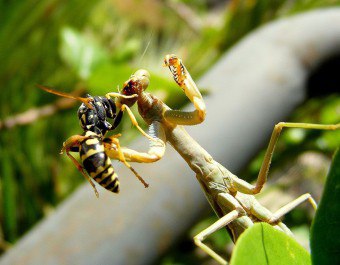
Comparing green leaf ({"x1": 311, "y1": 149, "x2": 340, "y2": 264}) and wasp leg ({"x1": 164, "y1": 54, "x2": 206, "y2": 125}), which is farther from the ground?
wasp leg ({"x1": 164, "y1": 54, "x2": 206, "y2": 125})

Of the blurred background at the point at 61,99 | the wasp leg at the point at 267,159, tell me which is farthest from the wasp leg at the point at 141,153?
the blurred background at the point at 61,99

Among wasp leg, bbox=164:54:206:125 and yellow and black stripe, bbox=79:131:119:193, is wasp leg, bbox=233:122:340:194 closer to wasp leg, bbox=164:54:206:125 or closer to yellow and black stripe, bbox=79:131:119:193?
wasp leg, bbox=164:54:206:125

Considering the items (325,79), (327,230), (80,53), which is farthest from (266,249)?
(325,79)

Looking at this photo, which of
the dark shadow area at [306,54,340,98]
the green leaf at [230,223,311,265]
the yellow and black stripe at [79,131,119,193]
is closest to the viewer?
the green leaf at [230,223,311,265]

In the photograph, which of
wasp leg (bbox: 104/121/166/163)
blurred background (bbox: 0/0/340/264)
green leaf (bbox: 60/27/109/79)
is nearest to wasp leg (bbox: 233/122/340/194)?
wasp leg (bbox: 104/121/166/163)

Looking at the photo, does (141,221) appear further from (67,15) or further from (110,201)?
(67,15)

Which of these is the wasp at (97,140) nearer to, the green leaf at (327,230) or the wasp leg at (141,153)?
the wasp leg at (141,153)
